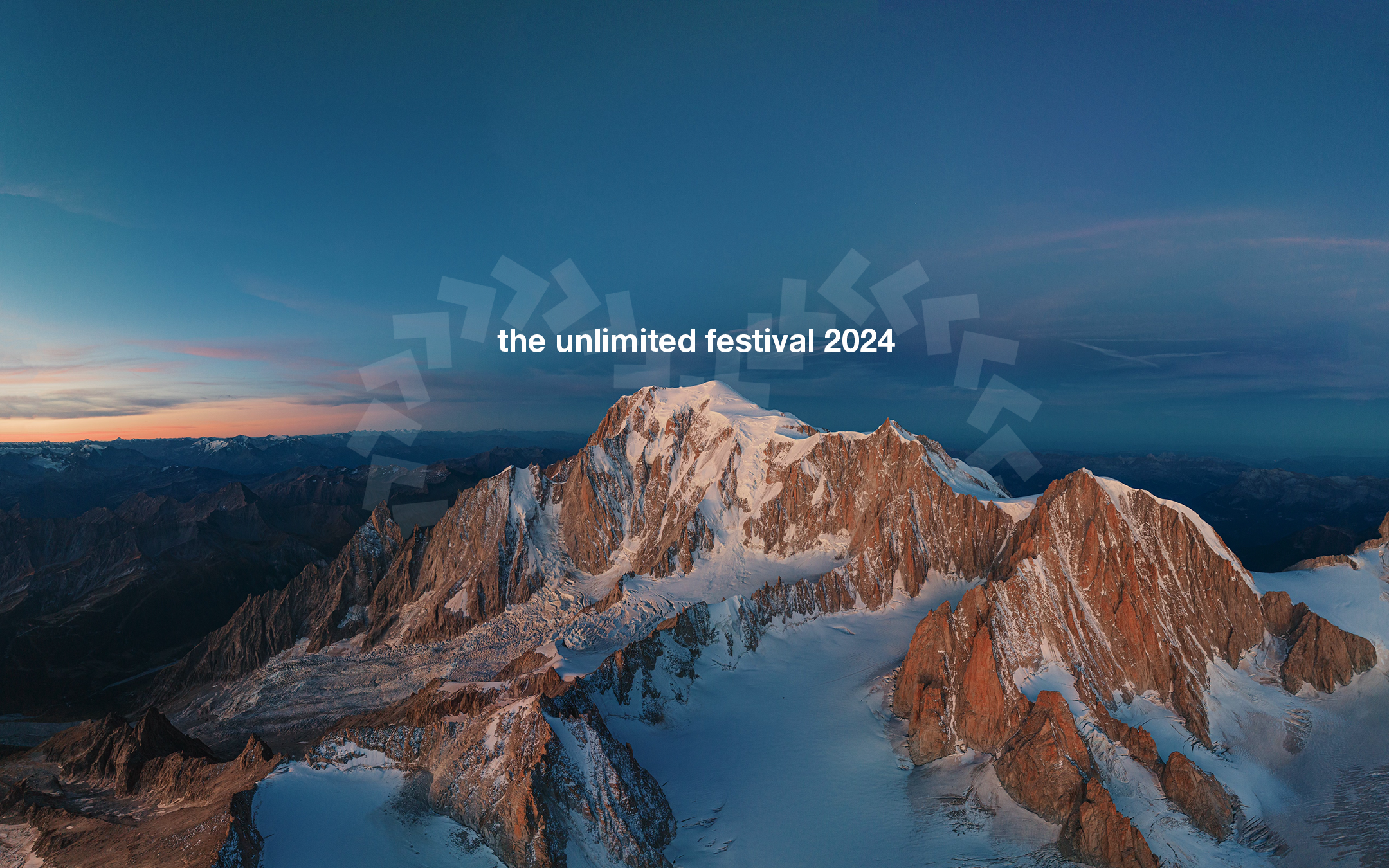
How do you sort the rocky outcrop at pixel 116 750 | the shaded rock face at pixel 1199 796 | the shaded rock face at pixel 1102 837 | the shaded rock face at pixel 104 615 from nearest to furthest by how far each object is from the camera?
the shaded rock face at pixel 1102 837 → the shaded rock face at pixel 1199 796 → the rocky outcrop at pixel 116 750 → the shaded rock face at pixel 104 615

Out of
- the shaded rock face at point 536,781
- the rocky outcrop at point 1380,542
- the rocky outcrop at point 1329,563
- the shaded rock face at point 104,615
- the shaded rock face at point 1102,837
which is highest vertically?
the rocky outcrop at point 1380,542

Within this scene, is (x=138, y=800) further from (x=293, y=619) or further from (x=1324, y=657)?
(x=1324, y=657)

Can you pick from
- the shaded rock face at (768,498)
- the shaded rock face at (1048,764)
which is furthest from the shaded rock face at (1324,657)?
the shaded rock face at (768,498)

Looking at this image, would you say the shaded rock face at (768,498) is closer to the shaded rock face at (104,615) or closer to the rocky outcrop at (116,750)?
the rocky outcrop at (116,750)

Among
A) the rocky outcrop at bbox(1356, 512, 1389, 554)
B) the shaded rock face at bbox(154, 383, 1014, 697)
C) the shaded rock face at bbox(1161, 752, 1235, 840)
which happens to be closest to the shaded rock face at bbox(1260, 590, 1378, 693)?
the shaded rock face at bbox(1161, 752, 1235, 840)

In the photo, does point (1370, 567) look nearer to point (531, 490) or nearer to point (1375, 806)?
point (1375, 806)

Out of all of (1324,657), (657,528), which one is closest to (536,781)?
(1324,657)

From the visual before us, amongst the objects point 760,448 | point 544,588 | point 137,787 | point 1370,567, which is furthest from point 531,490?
point 1370,567
